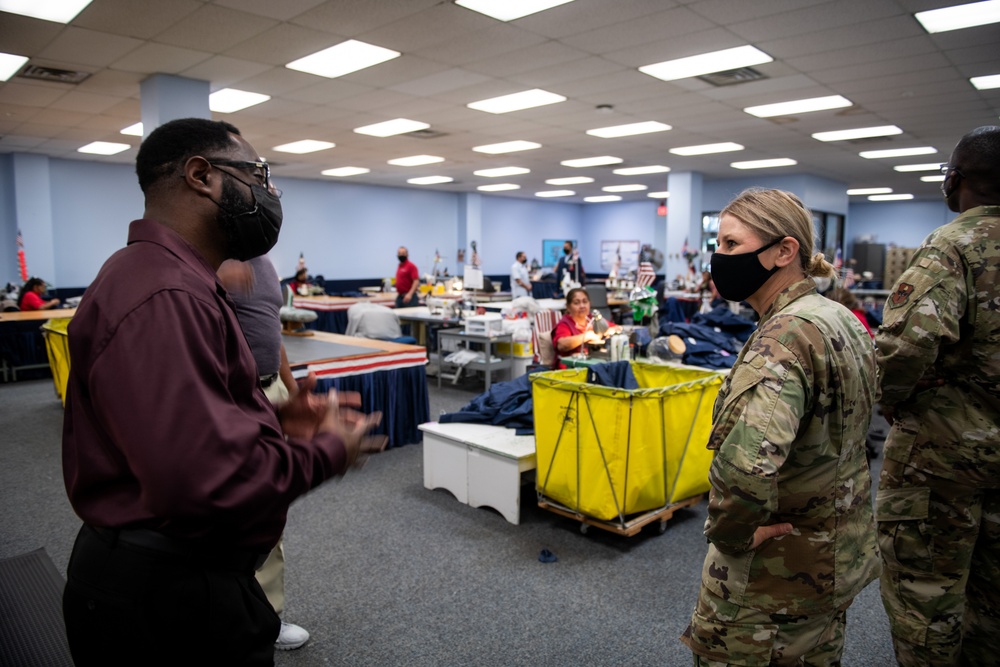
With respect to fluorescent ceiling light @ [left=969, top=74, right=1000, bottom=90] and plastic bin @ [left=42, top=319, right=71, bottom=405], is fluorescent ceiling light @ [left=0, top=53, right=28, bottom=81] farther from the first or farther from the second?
fluorescent ceiling light @ [left=969, top=74, right=1000, bottom=90]

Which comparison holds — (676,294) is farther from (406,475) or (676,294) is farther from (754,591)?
(754,591)

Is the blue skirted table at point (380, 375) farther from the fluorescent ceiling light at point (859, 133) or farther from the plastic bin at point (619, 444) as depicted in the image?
the fluorescent ceiling light at point (859, 133)

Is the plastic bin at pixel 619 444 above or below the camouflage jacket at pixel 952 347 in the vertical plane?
below

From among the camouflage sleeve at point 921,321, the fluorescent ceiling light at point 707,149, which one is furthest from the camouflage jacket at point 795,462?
the fluorescent ceiling light at point 707,149

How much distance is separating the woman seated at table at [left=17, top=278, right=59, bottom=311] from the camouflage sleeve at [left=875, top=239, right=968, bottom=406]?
30.8 feet

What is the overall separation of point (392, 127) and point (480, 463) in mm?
5638

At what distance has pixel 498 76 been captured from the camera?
5715 mm

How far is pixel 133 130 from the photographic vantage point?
8164 millimetres

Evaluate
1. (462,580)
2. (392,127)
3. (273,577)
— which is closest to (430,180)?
(392,127)

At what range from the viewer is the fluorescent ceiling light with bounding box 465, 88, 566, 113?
252 inches

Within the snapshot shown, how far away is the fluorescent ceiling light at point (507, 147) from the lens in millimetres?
9242

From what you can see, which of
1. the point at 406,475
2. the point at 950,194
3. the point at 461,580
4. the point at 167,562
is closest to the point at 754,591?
the point at 167,562

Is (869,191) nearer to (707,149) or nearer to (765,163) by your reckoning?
(765,163)

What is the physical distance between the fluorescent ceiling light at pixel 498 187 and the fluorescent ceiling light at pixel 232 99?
8115 millimetres
